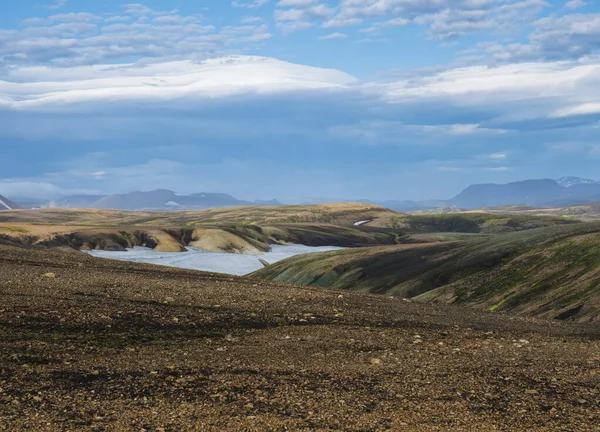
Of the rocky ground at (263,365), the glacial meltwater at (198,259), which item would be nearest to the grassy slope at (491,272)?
the rocky ground at (263,365)

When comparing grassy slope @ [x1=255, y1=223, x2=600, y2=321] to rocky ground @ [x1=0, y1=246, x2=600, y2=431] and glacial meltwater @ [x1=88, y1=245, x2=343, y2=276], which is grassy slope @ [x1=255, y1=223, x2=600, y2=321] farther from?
glacial meltwater @ [x1=88, y1=245, x2=343, y2=276]

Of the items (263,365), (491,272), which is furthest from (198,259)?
(263,365)

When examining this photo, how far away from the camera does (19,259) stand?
46.1 meters

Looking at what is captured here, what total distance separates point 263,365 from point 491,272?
182ft

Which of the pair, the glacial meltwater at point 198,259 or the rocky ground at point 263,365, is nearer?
the rocky ground at point 263,365

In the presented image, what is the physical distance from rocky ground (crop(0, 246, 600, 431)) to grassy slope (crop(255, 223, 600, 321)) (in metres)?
19.2

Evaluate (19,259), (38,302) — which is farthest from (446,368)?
(19,259)

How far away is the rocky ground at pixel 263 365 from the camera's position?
704 inches

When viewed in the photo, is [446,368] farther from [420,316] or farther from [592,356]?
[420,316]

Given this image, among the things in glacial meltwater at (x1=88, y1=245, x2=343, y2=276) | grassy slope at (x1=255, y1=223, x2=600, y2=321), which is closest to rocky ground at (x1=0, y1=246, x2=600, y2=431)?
grassy slope at (x1=255, y1=223, x2=600, y2=321)

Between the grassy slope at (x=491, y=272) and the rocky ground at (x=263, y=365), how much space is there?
19188 mm

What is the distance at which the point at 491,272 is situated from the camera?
7331 cm

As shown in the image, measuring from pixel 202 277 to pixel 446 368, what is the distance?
27055mm

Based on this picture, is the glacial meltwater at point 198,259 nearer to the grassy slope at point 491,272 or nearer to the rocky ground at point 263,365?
the grassy slope at point 491,272
